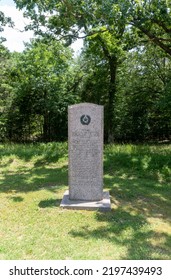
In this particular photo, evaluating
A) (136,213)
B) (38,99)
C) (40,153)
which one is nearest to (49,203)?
(136,213)

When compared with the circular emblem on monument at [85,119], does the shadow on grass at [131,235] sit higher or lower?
lower

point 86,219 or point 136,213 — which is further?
point 136,213

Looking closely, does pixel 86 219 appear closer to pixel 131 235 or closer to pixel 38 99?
pixel 131 235

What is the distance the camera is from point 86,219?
4.58 m

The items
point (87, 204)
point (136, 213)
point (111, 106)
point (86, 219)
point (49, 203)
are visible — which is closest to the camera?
point (86, 219)

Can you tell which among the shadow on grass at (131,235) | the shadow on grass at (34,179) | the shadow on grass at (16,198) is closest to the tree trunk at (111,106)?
the shadow on grass at (34,179)

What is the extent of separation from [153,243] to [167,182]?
3.71 metres

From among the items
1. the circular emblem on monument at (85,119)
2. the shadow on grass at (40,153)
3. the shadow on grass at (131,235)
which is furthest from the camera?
the shadow on grass at (40,153)

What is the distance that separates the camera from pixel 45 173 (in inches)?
311

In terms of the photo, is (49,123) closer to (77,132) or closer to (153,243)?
(77,132)

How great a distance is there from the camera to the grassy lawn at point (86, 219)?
3.58 metres

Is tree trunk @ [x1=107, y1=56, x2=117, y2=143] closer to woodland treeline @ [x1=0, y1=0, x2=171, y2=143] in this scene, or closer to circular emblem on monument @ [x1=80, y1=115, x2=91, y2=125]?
woodland treeline @ [x1=0, y1=0, x2=171, y2=143]

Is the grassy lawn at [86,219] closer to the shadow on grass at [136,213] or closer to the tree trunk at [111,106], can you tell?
the shadow on grass at [136,213]

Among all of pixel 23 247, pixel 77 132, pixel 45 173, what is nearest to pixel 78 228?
pixel 23 247
